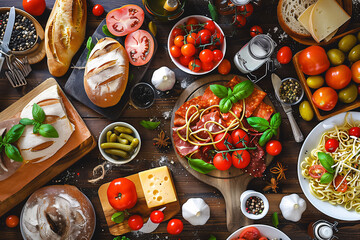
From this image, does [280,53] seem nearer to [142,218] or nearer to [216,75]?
[216,75]

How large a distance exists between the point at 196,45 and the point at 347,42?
104 centimetres

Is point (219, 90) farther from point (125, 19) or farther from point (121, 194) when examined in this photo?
point (121, 194)

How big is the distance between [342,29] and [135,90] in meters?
1.54

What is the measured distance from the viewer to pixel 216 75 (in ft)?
7.42

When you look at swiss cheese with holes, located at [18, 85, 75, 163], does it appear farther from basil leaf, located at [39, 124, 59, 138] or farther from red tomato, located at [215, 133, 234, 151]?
red tomato, located at [215, 133, 234, 151]

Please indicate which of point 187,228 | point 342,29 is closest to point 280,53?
point 342,29

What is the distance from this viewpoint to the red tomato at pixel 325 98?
2068 mm

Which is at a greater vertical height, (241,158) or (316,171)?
(241,158)

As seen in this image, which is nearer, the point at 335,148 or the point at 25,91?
the point at 335,148

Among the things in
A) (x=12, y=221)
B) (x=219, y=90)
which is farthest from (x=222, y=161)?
(x=12, y=221)

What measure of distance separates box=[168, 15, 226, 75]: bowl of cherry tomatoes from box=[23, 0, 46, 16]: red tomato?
964 millimetres

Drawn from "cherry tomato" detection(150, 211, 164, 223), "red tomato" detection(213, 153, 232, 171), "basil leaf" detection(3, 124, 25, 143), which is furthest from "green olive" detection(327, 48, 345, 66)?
"basil leaf" detection(3, 124, 25, 143)

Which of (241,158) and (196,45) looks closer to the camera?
(241,158)

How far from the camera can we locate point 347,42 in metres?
2.13
